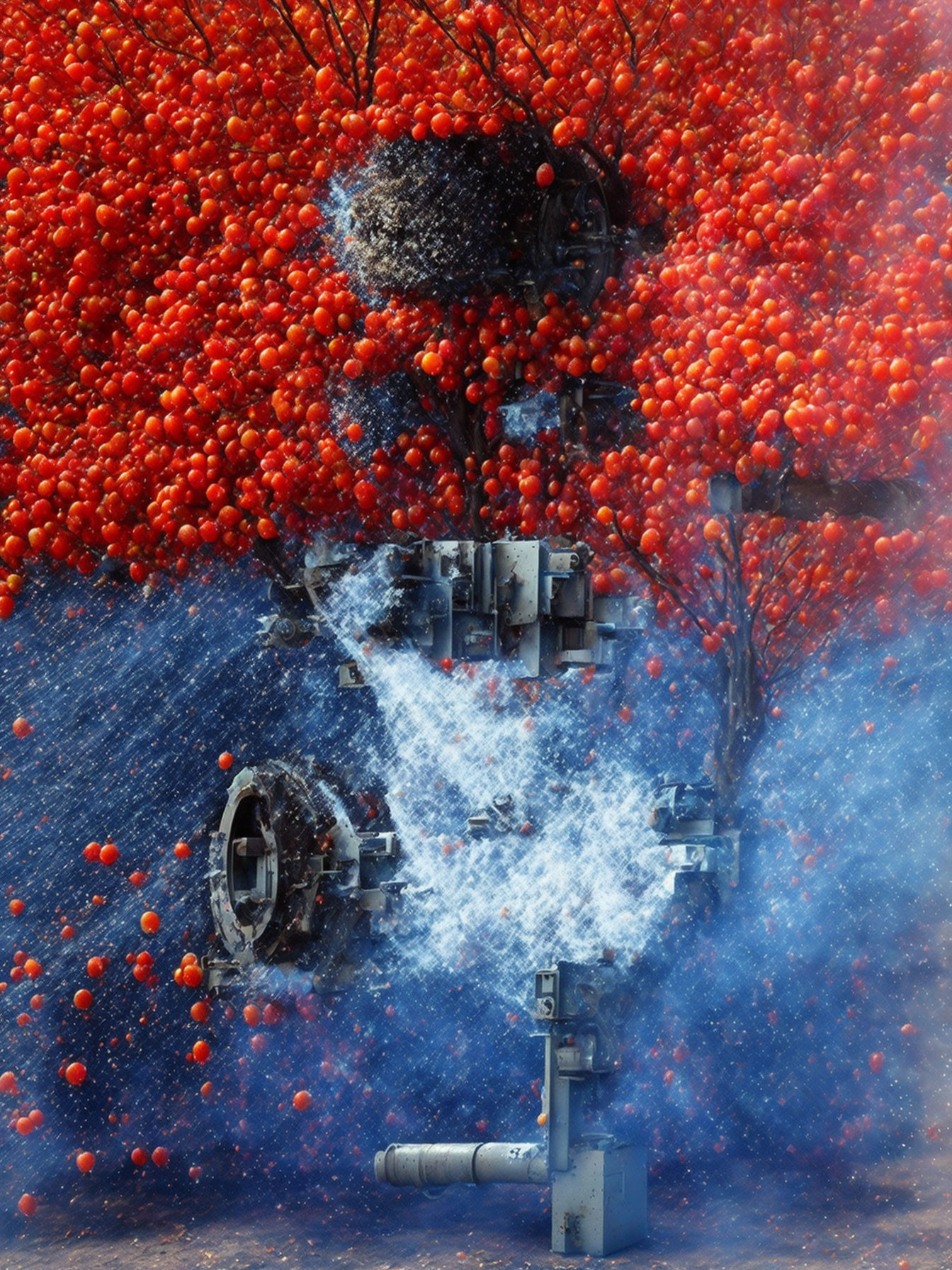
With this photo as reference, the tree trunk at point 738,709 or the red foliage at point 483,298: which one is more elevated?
the red foliage at point 483,298

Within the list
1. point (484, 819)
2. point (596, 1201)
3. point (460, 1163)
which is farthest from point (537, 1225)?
point (484, 819)

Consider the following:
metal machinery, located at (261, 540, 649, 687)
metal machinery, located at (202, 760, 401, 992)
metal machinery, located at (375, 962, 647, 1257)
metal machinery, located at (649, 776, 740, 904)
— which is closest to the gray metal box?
metal machinery, located at (375, 962, 647, 1257)

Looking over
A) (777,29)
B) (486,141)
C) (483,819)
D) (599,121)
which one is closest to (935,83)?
(777,29)

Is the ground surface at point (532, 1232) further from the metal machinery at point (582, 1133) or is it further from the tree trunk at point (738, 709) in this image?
the tree trunk at point (738, 709)

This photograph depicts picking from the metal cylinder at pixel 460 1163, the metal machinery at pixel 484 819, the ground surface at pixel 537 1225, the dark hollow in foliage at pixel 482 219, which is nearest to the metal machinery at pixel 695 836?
the metal machinery at pixel 484 819

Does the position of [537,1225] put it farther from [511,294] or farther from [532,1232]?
[511,294]

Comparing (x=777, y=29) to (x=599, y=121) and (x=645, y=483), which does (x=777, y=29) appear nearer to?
(x=599, y=121)
